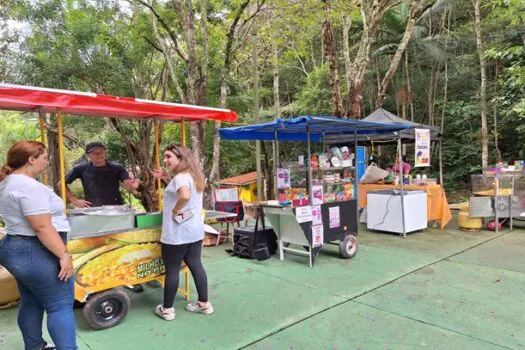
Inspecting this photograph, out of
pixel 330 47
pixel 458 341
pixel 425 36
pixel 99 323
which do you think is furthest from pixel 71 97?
pixel 425 36

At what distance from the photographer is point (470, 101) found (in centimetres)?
1189

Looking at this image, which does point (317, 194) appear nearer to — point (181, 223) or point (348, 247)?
point (348, 247)

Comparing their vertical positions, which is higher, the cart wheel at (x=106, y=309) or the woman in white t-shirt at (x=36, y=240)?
the woman in white t-shirt at (x=36, y=240)

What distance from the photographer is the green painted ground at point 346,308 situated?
277cm

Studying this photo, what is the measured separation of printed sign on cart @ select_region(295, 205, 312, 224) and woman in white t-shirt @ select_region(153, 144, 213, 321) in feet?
5.35

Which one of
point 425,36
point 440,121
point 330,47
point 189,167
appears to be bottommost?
point 189,167

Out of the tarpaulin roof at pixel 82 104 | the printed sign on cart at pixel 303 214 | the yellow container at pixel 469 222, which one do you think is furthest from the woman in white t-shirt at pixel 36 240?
the yellow container at pixel 469 222

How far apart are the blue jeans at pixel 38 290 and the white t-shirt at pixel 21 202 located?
0.07 m

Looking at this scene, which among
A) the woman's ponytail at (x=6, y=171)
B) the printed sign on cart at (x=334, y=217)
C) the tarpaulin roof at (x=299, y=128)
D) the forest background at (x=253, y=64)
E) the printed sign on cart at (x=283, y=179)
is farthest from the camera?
the forest background at (x=253, y=64)

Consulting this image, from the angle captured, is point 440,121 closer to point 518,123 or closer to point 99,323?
point 518,123

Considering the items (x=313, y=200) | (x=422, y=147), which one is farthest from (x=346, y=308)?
(x=422, y=147)

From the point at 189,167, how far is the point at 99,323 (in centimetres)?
141

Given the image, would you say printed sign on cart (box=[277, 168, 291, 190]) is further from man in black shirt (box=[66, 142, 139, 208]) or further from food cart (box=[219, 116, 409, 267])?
man in black shirt (box=[66, 142, 139, 208])

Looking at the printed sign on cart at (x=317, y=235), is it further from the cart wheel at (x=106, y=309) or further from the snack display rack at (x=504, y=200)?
the snack display rack at (x=504, y=200)
